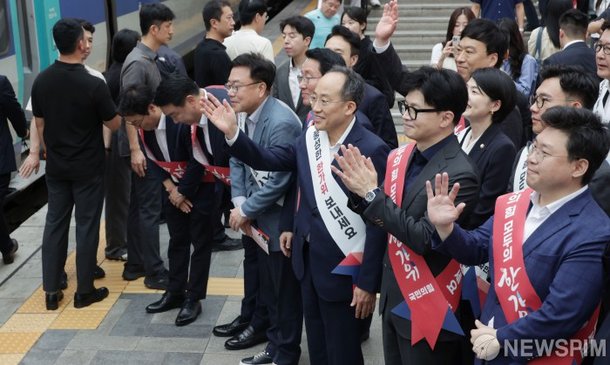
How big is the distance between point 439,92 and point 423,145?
239 mm

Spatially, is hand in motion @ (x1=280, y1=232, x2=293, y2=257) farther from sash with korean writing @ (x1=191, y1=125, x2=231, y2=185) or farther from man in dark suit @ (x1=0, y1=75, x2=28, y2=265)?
man in dark suit @ (x1=0, y1=75, x2=28, y2=265)

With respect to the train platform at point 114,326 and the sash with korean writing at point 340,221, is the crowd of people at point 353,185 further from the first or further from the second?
the train platform at point 114,326

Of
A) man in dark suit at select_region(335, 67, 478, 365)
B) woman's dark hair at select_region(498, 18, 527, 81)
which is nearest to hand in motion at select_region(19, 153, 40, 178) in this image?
man in dark suit at select_region(335, 67, 478, 365)

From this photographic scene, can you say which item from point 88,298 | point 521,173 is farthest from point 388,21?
point 88,298

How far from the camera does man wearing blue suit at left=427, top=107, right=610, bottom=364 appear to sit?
103 inches

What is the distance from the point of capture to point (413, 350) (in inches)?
129

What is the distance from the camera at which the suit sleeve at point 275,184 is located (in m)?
4.30

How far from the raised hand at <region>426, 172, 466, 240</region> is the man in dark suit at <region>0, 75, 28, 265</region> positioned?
3.87 meters

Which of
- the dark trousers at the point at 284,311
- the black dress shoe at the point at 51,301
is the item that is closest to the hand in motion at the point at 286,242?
the dark trousers at the point at 284,311

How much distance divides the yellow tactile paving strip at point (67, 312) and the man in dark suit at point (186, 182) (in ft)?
1.22

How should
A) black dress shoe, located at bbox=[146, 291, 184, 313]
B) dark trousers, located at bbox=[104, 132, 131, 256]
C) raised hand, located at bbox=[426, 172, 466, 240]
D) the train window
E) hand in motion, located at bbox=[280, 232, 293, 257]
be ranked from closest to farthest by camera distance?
1. raised hand, located at bbox=[426, 172, 466, 240]
2. hand in motion, located at bbox=[280, 232, 293, 257]
3. black dress shoe, located at bbox=[146, 291, 184, 313]
4. dark trousers, located at bbox=[104, 132, 131, 256]
5. the train window

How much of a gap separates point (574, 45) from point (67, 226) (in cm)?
386

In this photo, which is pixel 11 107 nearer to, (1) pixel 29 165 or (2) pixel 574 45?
(1) pixel 29 165

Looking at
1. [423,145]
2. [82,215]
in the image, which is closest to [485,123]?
[423,145]
